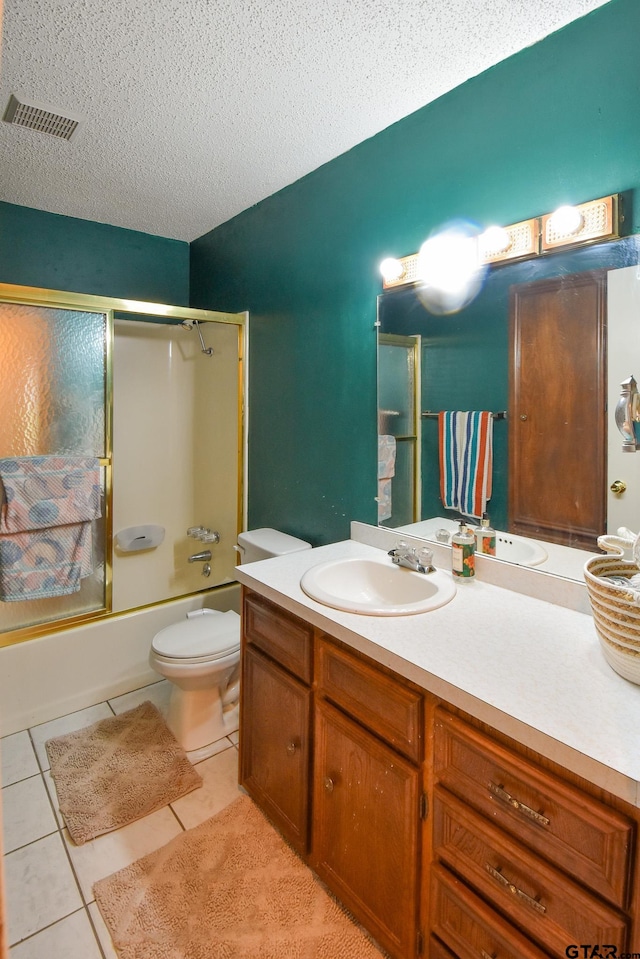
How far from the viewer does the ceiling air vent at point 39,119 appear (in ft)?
5.60

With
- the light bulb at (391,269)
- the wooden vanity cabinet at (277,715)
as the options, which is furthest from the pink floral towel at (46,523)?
the light bulb at (391,269)

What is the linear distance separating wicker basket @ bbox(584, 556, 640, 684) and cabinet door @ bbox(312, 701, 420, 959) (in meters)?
0.49

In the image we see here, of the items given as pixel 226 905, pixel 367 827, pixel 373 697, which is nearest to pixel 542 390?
pixel 373 697

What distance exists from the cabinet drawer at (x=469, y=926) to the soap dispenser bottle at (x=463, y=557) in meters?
0.75

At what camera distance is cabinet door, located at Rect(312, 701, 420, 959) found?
1.13 metres

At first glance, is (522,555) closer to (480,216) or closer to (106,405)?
(480,216)

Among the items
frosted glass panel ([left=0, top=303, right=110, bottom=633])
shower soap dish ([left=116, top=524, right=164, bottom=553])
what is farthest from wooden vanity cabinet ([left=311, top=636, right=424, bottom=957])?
shower soap dish ([left=116, top=524, right=164, bottom=553])

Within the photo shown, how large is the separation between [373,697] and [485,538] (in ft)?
2.12

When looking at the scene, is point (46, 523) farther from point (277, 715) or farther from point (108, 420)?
point (277, 715)

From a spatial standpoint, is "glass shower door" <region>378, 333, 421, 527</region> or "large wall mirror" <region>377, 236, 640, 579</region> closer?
"large wall mirror" <region>377, 236, 640, 579</region>

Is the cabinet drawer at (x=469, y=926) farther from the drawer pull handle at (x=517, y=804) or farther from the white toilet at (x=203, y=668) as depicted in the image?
the white toilet at (x=203, y=668)

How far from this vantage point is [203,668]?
1.97 metres

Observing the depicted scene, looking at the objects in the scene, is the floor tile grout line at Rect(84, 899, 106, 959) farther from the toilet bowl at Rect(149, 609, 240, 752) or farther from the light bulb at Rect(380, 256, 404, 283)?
the light bulb at Rect(380, 256, 404, 283)

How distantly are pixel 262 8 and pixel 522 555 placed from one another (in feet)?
5.48
